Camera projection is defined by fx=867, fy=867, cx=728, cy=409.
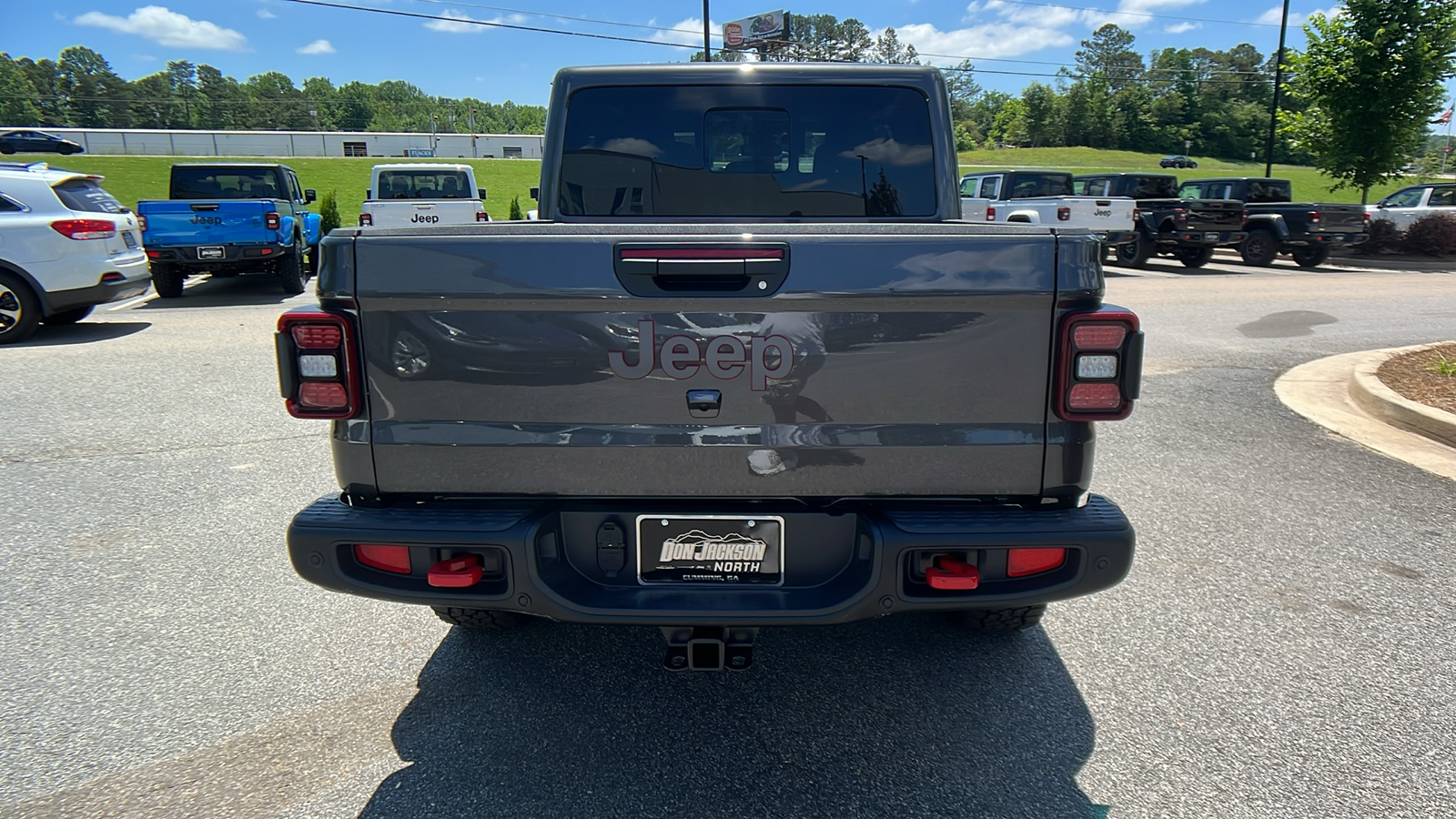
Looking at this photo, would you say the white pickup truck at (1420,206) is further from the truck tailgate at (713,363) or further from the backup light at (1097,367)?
the truck tailgate at (713,363)

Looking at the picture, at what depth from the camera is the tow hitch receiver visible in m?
2.41

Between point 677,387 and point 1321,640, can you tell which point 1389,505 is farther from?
point 677,387

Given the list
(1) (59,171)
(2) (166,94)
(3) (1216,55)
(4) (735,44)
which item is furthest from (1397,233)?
(2) (166,94)

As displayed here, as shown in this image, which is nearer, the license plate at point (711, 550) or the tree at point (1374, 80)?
the license plate at point (711, 550)

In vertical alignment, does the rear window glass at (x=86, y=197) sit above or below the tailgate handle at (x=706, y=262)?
above

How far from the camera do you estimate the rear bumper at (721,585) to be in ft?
7.51

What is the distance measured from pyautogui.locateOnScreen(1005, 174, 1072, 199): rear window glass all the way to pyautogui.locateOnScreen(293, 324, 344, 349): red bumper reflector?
17.3 metres

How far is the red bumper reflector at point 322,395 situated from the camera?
2.34m

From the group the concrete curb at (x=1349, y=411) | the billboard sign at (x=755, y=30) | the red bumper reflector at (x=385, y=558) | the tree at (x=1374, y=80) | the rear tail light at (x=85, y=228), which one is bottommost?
the concrete curb at (x=1349, y=411)

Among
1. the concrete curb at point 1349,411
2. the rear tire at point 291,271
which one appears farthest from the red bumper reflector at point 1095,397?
the rear tire at point 291,271

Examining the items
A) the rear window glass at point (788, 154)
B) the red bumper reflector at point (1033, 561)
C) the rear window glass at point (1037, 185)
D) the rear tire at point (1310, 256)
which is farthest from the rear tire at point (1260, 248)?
the red bumper reflector at point (1033, 561)

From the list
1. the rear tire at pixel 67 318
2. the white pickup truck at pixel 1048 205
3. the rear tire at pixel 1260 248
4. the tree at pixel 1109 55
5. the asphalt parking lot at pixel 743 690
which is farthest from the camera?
the tree at pixel 1109 55

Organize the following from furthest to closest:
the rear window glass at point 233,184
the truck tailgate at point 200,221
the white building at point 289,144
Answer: the white building at point 289,144, the rear window glass at point 233,184, the truck tailgate at point 200,221

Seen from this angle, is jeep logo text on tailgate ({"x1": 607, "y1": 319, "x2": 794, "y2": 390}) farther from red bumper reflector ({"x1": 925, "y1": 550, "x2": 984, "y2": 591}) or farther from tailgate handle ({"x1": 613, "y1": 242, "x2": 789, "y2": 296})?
red bumper reflector ({"x1": 925, "y1": 550, "x2": 984, "y2": 591})
